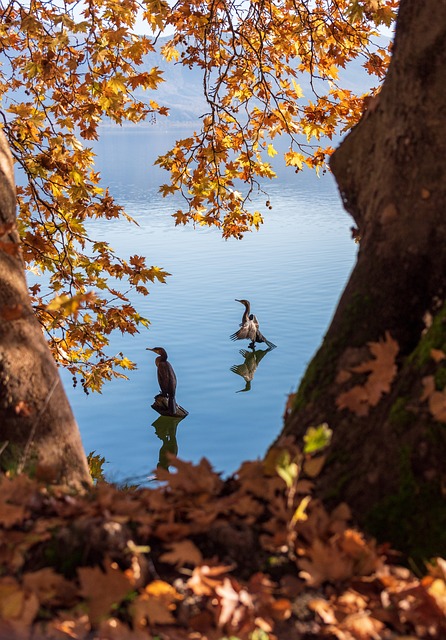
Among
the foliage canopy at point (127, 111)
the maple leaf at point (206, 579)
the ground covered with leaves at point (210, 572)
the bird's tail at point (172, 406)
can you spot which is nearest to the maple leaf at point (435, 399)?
the ground covered with leaves at point (210, 572)

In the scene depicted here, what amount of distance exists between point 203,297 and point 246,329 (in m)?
5.41

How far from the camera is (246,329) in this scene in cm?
2059

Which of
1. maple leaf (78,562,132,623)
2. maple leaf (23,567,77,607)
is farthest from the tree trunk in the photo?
maple leaf (23,567,77,607)

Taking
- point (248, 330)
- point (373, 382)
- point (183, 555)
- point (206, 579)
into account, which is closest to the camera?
point (206, 579)

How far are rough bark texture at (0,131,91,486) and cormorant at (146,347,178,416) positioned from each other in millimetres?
10357

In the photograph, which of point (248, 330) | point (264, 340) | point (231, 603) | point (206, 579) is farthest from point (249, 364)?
point (231, 603)

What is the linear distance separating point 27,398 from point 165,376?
1081 cm

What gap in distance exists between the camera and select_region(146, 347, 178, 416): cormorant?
Result: 1492 cm

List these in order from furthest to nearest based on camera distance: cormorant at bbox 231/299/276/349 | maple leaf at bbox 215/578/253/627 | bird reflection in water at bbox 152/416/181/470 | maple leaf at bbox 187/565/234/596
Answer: cormorant at bbox 231/299/276/349 < bird reflection in water at bbox 152/416/181/470 < maple leaf at bbox 187/565/234/596 < maple leaf at bbox 215/578/253/627

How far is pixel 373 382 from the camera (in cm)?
345

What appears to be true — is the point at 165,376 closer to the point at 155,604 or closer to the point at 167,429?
the point at 167,429

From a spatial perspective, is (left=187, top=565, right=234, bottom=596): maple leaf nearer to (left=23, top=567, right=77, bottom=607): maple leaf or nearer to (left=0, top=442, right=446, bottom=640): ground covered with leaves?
(left=0, top=442, right=446, bottom=640): ground covered with leaves

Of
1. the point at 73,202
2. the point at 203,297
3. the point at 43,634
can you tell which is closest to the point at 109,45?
the point at 73,202

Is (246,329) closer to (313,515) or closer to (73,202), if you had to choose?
(73,202)
